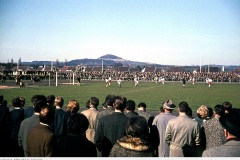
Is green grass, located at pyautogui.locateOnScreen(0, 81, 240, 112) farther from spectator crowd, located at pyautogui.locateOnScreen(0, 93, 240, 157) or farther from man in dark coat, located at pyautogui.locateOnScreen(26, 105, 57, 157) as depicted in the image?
man in dark coat, located at pyautogui.locateOnScreen(26, 105, 57, 157)

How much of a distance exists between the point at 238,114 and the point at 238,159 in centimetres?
57

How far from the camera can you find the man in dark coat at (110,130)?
548 centimetres

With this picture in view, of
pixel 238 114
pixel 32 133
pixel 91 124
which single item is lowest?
pixel 91 124

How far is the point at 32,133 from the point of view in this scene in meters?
4.36

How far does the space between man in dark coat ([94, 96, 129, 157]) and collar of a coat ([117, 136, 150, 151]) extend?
1.72 m

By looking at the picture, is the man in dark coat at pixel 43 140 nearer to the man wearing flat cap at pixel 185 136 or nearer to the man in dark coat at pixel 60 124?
the man in dark coat at pixel 60 124

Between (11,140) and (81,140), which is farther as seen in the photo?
(11,140)

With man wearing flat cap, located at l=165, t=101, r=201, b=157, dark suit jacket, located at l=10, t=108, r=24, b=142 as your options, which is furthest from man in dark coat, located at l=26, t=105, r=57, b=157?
dark suit jacket, located at l=10, t=108, r=24, b=142

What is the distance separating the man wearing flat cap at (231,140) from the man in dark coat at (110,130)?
7.79ft

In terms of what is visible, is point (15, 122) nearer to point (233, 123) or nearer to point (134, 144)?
point (134, 144)

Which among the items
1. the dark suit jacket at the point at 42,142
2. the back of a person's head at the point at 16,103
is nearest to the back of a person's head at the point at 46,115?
the dark suit jacket at the point at 42,142

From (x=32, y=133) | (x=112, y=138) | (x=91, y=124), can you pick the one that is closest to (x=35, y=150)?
(x=32, y=133)

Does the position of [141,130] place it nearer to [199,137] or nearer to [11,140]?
[199,137]

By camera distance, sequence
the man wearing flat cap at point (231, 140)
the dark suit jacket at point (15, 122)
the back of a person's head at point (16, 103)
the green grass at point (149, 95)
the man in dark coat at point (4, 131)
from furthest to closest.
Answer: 1. the green grass at point (149, 95)
2. the back of a person's head at point (16, 103)
3. the dark suit jacket at point (15, 122)
4. the man in dark coat at point (4, 131)
5. the man wearing flat cap at point (231, 140)
